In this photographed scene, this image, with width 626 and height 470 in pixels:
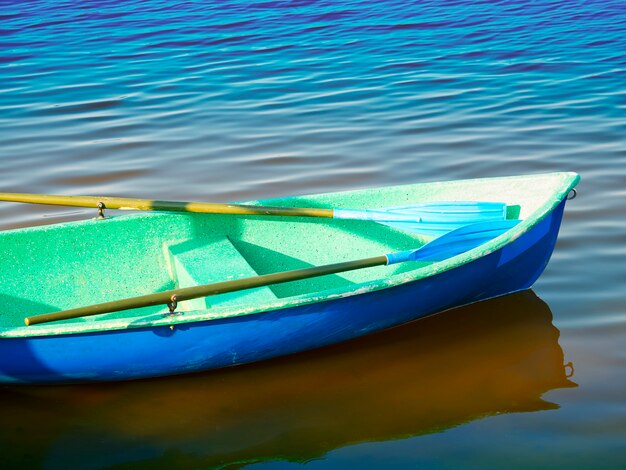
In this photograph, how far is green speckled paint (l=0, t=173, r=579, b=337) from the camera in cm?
481

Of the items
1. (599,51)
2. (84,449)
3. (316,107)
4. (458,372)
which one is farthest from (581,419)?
(599,51)

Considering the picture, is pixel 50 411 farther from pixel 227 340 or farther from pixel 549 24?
pixel 549 24

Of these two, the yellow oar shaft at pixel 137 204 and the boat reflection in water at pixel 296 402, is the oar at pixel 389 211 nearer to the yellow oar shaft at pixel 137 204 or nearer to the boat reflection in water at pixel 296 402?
the yellow oar shaft at pixel 137 204

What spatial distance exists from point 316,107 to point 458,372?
16.7 feet

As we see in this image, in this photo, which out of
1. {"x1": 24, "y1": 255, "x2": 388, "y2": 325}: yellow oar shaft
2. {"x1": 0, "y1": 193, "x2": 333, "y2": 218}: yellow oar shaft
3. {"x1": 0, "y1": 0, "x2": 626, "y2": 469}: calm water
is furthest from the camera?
{"x1": 0, "y1": 193, "x2": 333, "y2": 218}: yellow oar shaft

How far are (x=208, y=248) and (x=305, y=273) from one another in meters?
1.01

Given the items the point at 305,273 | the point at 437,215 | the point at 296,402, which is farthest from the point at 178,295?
the point at 437,215

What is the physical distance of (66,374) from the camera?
13.6 feet

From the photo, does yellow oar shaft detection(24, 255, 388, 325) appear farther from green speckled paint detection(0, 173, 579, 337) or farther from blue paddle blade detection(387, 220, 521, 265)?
blue paddle blade detection(387, 220, 521, 265)

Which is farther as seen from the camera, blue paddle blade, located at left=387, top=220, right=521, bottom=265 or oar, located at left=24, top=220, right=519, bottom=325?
blue paddle blade, located at left=387, top=220, right=521, bottom=265

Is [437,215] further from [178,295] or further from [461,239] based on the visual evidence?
[178,295]

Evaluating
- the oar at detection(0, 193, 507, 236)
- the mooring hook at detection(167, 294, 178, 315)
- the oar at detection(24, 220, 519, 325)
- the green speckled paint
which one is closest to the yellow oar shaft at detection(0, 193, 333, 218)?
the oar at detection(0, 193, 507, 236)

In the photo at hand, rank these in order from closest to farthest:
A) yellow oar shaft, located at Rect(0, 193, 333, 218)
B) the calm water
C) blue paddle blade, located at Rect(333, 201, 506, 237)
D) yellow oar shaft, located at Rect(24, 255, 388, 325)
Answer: yellow oar shaft, located at Rect(24, 255, 388, 325) < the calm water < yellow oar shaft, located at Rect(0, 193, 333, 218) < blue paddle blade, located at Rect(333, 201, 506, 237)

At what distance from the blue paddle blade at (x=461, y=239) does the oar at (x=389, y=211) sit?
78mm
